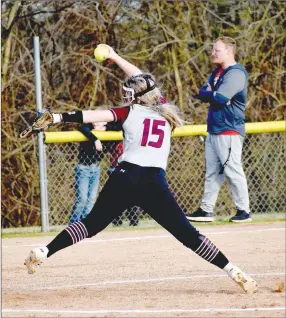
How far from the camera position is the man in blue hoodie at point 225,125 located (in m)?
11.1

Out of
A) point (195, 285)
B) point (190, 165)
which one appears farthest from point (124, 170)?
point (190, 165)

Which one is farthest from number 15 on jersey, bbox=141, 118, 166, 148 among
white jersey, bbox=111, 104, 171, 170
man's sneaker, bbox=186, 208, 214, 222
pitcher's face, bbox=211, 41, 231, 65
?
man's sneaker, bbox=186, 208, 214, 222

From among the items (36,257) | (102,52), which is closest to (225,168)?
(102,52)

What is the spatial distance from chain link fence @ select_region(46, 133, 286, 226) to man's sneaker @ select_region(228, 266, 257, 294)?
6.81 meters

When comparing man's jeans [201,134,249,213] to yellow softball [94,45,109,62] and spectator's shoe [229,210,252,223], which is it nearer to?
spectator's shoe [229,210,252,223]

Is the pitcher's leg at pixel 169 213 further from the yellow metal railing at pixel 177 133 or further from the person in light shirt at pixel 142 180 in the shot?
the yellow metal railing at pixel 177 133

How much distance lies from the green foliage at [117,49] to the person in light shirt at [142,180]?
9180 mm

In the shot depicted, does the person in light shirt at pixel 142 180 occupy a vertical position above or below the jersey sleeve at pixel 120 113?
below

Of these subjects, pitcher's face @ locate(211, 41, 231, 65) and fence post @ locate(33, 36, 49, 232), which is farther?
fence post @ locate(33, 36, 49, 232)

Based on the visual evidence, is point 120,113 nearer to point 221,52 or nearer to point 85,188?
point 221,52

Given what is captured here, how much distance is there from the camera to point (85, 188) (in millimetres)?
14344

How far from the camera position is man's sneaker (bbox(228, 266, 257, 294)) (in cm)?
813

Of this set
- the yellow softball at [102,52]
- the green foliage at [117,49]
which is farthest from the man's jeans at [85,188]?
the yellow softball at [102,52]

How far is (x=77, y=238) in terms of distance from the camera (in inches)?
319
